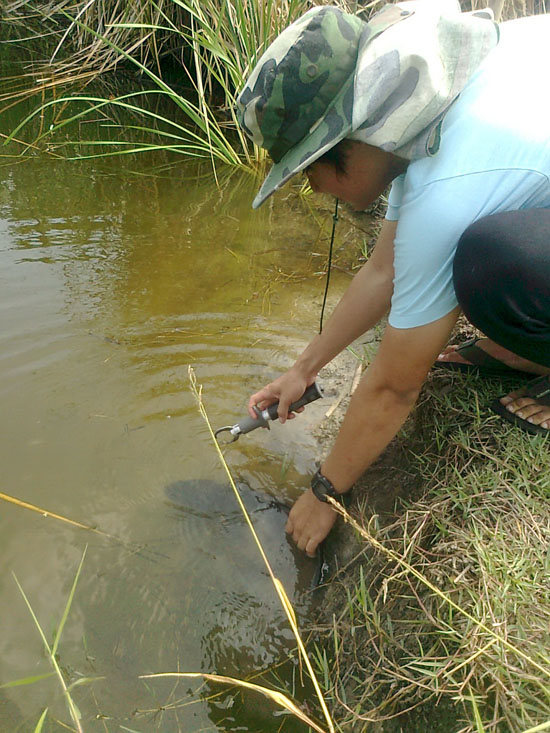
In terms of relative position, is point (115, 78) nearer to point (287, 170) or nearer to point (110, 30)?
point (110, 30)

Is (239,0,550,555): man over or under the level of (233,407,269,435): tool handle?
over

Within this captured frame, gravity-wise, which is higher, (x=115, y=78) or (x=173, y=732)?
(x=115, y=78)

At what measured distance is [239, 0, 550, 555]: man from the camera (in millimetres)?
1021

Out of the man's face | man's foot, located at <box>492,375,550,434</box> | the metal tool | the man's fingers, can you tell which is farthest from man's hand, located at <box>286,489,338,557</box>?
the man's face

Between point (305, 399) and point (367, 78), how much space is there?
0.82 metres

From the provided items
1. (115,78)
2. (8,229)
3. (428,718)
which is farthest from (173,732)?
(115,78)

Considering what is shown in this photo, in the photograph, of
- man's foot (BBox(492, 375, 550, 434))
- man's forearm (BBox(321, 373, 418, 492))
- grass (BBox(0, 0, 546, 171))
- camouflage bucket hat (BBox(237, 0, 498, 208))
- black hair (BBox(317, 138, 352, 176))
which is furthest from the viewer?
grass (BBox(0, 0, 546, 171))

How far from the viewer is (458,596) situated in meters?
1.17

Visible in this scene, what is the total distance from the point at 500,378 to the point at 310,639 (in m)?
0.87

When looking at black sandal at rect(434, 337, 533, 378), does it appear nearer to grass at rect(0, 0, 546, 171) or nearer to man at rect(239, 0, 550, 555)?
man at rect(239, 0, 550, 555)

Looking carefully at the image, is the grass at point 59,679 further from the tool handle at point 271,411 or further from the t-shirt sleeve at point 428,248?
the t-shirt sleeve at point 428,248

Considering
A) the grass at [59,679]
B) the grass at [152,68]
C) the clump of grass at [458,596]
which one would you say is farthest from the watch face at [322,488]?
the grass at [152,68]

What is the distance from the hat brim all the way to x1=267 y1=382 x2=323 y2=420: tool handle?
59 centimetres

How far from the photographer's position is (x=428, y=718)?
1069 mm
